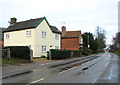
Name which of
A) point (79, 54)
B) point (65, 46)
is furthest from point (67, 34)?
point (79, 54)

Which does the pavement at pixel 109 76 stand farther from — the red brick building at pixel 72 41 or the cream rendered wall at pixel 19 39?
the red brick building at pixel 72 41

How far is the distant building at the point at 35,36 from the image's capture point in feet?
79.9

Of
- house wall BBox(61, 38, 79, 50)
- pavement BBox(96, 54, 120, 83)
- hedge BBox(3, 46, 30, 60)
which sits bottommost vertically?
pavement BBox(96, 54, 120, 83)

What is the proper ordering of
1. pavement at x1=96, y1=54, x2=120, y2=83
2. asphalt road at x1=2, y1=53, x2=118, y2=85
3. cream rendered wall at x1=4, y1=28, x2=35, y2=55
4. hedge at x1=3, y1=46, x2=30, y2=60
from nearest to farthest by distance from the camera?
asphalt road at x1=2, y1=53, x2=118, y2=85, pavement at x1=96, y1=54, x2=120, y2=83, hedge at x1=3, y1=46, x2=30, y2=60, cream rendered wall at x1=4, y1=28, x2=35, y2=55

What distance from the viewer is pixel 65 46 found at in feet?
138

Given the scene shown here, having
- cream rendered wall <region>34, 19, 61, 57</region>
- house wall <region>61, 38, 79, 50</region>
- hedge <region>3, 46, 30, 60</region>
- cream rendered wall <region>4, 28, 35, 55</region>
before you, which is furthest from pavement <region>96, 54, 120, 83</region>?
house wall <region>61, 38, 79, 50</region>

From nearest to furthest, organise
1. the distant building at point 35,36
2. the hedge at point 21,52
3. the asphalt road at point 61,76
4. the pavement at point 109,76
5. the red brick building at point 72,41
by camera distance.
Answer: the asphalt road at point 61,76, the pavement at point 109,76, the hedge at point 21,52, the distant building at point 35,36, the red brick building at point 72,41

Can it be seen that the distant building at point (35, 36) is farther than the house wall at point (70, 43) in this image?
No

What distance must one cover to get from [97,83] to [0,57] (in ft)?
49.8

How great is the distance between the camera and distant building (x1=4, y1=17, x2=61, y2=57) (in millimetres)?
A: 24344

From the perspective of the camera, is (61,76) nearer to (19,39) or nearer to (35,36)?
(35,36)

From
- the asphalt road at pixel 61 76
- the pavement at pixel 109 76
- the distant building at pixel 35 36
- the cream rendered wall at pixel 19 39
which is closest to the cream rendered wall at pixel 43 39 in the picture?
the distant building at pixel 35 36

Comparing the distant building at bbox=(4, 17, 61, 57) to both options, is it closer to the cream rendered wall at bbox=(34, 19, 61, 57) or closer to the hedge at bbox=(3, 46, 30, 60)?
the cream rendered wall at bbox=(34, 19, 61, 57)

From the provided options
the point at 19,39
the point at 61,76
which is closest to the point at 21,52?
the point at 19,39
